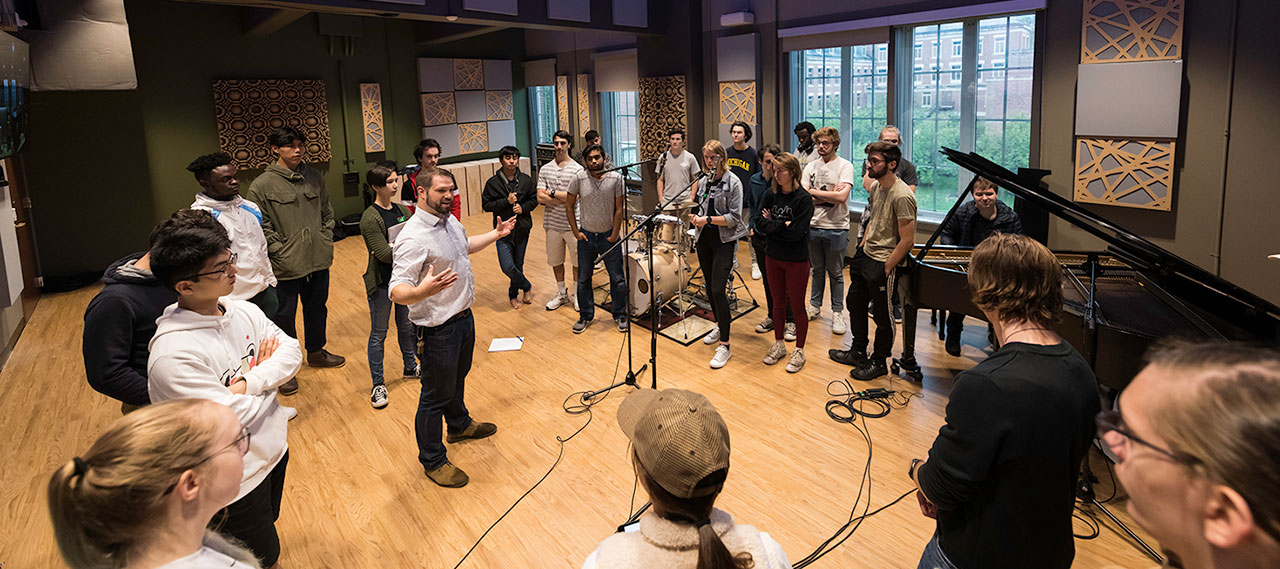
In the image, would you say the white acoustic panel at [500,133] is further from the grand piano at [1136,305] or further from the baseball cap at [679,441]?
the baseball cap at [679,441]

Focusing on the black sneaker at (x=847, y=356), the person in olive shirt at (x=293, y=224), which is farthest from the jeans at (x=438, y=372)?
the black sneaker at (x=847, y=356)

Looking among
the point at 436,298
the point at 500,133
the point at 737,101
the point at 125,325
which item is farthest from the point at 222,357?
the point at 500,133

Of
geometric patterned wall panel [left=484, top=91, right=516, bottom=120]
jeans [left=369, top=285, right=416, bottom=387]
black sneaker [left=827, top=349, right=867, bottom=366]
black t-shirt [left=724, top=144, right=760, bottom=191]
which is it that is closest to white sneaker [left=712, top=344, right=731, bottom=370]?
black sneaker [left=827, top=349, right=867, bottom=366]

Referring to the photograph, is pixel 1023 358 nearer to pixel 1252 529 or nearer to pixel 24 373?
pixel 1252 529

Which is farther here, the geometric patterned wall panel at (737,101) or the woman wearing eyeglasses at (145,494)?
the geometric patterned wall panel at (737,101)

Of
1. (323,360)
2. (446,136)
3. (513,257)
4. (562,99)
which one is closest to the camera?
(323,360)

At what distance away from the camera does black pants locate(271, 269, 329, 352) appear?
4.63 m

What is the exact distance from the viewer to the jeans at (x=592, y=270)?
572 cm

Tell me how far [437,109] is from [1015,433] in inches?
413

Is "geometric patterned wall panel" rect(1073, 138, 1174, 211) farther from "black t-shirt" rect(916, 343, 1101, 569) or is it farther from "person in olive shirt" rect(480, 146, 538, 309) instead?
"black t-shirt" rect(916, 343, 1101, 569)

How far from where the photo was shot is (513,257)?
620 centimetres

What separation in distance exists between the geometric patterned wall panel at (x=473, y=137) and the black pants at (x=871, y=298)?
8200mm

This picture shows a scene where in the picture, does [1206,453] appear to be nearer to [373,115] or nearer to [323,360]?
[323,360]

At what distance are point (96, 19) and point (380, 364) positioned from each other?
2993 mm
